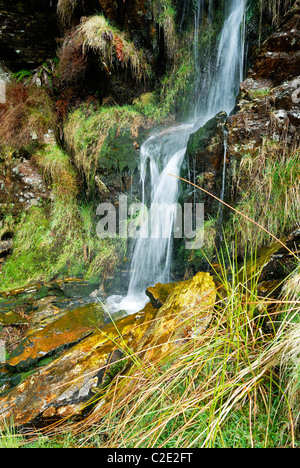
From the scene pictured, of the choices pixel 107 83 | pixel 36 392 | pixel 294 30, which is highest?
pixel 107 83

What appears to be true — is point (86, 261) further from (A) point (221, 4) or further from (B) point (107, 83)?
(A) point (221, 4)

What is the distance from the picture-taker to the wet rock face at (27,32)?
5031mm

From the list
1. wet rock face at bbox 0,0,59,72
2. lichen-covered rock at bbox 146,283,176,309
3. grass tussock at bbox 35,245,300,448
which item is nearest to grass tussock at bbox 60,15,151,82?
wet rock face at bbox 0,0,59,72

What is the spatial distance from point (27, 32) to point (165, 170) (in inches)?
180

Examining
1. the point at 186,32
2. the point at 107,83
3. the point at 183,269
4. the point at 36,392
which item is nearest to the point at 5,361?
the point at 36,392

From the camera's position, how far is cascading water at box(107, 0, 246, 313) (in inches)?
155

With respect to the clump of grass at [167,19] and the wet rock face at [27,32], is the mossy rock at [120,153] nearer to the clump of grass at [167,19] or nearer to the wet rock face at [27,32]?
the clump of grass at [167,19]

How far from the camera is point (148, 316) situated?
2154mm

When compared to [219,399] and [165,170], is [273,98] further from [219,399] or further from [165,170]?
[219,399]

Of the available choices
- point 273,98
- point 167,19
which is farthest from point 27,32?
point 273,98

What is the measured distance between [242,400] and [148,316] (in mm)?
1227

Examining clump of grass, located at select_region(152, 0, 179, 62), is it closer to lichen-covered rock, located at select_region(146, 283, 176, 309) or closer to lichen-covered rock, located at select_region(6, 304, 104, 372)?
lichen-covered rock, located at select_region(146, 283, 176, 309)

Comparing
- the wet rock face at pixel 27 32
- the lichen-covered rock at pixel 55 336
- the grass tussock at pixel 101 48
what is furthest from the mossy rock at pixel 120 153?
the wet rock face at pixel 27 32

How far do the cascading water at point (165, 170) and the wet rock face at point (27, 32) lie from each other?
3.57 m
